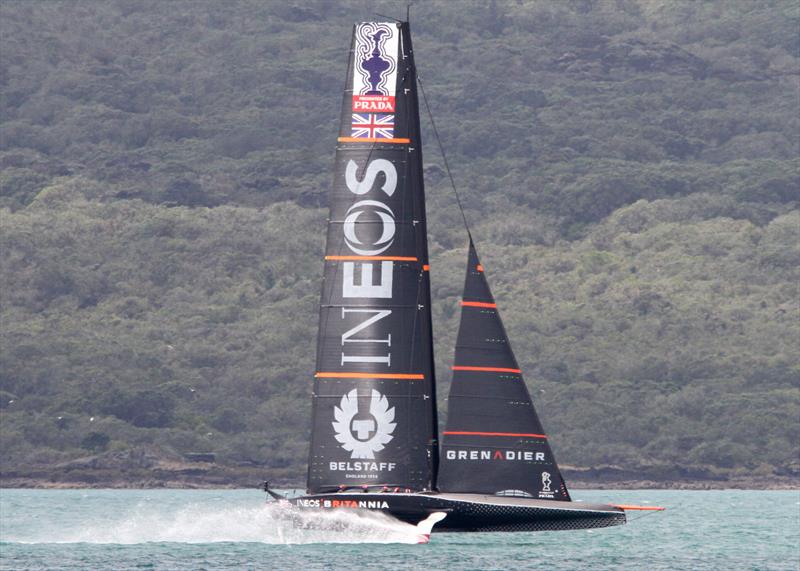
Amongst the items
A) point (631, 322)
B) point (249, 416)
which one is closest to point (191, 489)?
point (249, 416)

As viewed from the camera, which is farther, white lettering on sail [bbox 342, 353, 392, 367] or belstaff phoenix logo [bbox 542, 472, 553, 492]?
white lettering on sail [bbox 342, 353, 392, 367]

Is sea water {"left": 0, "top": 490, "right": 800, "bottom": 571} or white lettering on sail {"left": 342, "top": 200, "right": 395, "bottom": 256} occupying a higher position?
white lettering on sail {"left": 342, "top": 200, "right": 395, "bottom": 256}

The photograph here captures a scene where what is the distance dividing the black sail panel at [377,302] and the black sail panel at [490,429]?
684 millimetres

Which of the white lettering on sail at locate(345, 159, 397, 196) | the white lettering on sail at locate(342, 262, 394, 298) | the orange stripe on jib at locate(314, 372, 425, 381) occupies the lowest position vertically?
the orange stripe on jib at locate(314, 372, 425, 381)

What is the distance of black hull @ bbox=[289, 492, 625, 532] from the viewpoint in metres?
43.6

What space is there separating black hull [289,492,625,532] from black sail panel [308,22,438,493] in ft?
3.50

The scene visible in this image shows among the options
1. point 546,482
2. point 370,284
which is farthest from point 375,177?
point 546,482

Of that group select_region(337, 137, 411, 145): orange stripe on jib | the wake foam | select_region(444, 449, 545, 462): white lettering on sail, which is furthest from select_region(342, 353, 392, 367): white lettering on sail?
select_region(337, 137, 411, 145): orange stripe on jib

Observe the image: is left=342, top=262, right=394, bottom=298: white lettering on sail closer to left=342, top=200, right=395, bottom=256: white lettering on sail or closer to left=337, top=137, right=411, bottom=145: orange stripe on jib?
left=342, top=200, right=395, bottom=256: white lettering on sail

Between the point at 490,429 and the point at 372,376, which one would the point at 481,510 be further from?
the point at 372,376

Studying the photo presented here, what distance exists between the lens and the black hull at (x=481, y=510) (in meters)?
43.6

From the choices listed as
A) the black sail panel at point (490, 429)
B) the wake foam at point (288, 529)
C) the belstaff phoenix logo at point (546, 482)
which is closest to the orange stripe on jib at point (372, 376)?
the black sail panel at point (490, 429)

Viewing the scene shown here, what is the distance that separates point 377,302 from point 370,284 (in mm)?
440

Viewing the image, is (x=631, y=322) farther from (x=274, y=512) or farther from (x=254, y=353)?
(x=274, y=512)
